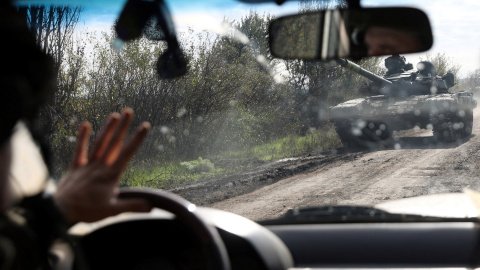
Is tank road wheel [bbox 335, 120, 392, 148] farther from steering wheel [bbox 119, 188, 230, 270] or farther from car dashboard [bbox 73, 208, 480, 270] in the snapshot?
steering wheel [bbox 119, 188, 230, 270]

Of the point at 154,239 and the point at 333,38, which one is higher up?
the point at 333,38

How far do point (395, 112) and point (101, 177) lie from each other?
13.5 metres

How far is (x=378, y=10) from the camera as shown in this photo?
6.20ft

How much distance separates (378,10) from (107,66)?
5.77 meters

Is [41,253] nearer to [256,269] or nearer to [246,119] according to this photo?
[256,269]

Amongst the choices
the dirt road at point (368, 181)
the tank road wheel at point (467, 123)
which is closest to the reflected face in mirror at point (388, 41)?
the dirt road at point (368, 181)

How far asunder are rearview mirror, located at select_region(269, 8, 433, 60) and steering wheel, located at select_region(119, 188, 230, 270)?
2.97 ft

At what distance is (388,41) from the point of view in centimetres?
207

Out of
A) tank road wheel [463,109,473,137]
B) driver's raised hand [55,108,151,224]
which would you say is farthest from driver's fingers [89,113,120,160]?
tank road wheel [463,109,473,137]

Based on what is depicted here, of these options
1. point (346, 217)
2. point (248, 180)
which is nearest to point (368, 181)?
point (248, 180)

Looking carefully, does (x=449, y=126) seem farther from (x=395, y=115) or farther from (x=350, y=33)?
(x=350, y=33)

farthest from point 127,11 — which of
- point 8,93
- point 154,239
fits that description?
point 8,93

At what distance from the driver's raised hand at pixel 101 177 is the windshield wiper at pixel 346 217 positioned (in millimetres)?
1300

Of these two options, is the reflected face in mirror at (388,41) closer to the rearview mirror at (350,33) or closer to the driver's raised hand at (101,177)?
the rearview mirror at (350,33)
